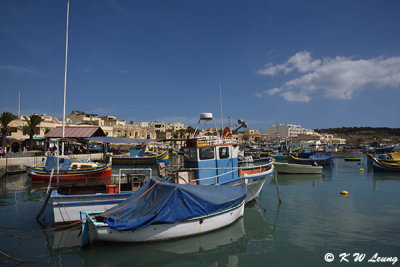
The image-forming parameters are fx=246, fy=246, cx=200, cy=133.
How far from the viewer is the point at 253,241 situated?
10.5m

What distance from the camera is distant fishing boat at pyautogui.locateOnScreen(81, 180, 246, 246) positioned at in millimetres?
9016

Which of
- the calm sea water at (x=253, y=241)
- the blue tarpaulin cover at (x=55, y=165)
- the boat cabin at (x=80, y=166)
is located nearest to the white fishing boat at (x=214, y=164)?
the calm sea water at (x=253, y=241)

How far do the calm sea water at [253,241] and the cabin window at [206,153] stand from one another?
152 inches

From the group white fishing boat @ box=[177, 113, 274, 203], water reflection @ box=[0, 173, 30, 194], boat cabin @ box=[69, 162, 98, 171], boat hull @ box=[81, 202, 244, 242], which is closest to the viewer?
boat hull @ box=[81, 202, 244, 242]

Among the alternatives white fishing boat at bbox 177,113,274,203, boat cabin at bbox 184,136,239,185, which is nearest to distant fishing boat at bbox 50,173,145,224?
white fishing boat at bbox 177,113,274,203

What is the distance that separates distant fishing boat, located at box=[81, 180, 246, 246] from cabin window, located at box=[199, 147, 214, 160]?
3.09m

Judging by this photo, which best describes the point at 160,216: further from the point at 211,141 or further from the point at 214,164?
the point at 211,141

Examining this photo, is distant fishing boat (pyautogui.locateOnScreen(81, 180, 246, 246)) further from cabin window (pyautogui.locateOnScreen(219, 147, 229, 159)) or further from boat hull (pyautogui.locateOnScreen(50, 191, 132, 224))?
cabin window (pyautogui.locateOnScreen(219, 147, 229, 159))

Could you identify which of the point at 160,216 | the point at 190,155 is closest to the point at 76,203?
the point at 160,216

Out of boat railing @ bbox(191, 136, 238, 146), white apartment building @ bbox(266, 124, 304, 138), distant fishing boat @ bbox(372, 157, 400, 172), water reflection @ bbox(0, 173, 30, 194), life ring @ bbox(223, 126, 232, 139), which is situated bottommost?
water reflection @ bbox(0, 173, 30, 194)

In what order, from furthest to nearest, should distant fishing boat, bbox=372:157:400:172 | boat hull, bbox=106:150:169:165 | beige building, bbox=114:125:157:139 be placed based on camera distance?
beige building, bbox=114:125:157:139 → boat hull, bbox=106:150:169:165 → distant fishing boat, bbox=372:157:400:172

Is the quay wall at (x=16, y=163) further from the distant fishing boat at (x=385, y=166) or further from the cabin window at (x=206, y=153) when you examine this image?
the distant fishing boat at (x=385, y=166)

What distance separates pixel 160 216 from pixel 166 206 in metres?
0.42

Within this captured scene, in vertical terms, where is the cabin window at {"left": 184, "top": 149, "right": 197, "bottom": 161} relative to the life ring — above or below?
below
